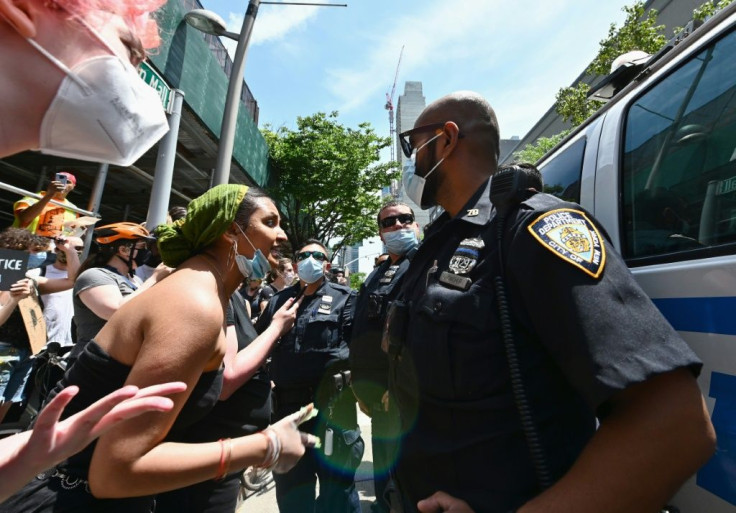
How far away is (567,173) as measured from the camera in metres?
2.18

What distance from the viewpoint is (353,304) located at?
368 centimetres

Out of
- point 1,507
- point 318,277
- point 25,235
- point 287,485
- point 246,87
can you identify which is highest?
point 246,87

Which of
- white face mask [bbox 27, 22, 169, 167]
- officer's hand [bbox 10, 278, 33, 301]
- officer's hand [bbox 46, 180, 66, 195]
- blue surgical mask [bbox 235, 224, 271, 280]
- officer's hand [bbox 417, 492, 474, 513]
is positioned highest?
officer's hand [bbox 46, 180, 66, 195]

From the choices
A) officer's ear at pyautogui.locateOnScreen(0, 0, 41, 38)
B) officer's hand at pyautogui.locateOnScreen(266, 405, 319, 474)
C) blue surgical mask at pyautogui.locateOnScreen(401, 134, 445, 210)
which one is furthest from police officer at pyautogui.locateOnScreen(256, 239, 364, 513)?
officer's ear at pyautogui.locateOnScreen(0, 0, 41, 38)

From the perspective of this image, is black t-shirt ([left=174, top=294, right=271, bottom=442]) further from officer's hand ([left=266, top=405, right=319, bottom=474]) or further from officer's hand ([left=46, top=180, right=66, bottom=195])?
officer's hand ([left=46, top=180, right=66, bottom=195])

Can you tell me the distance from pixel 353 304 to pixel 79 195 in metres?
13.2

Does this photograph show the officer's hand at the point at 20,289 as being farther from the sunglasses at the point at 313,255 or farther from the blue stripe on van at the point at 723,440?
the blue stripe on van at the point at 723,440

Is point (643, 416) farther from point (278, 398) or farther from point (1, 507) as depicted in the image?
point (278, 398)

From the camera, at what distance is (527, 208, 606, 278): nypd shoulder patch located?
90cm

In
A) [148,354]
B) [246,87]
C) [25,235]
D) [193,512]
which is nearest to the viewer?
[148,354]

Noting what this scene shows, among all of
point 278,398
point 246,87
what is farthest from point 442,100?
point 246,87

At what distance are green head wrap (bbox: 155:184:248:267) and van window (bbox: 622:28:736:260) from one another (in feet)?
5.56

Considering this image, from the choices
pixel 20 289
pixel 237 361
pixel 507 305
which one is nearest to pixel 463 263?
pixel 507 305

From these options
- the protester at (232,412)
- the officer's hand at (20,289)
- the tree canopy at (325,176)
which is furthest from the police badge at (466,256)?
the tree canopy at (325,176)
